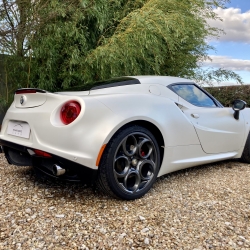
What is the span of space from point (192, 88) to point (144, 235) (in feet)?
5.95

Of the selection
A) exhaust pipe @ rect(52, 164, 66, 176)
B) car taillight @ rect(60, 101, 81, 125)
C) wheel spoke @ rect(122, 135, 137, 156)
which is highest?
car taillight @ rect(60, 101, 81, 125)

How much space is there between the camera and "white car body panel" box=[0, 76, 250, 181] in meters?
1.91

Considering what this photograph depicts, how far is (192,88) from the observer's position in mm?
2953

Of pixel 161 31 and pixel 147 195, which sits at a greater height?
pixel 161 31

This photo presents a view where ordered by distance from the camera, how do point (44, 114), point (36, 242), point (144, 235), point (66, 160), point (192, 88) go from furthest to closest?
point (192, 88)
point (44, 114)
point (66, 160)
point (144, 235)
point (36, 242)

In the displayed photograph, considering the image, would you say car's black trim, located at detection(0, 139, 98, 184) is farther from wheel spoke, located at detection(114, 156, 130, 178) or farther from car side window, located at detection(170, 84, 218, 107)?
car side window, located at detection(170, 84, 218, 107)

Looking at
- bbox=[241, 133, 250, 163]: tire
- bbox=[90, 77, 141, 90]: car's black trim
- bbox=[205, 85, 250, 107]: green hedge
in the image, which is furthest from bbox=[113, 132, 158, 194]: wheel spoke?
bbox=[205, 85, 250, 107]: green hedge

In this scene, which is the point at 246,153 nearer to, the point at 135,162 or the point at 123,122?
the point at 135,162

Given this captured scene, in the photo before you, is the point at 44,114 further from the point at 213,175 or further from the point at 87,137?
the point at 213,175

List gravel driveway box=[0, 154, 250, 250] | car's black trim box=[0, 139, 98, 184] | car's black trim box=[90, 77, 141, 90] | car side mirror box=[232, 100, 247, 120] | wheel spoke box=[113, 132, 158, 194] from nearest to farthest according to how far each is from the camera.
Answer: gravel driveway box=[0, 154, 250, 250]
car's black trim box=[0, 139, 98, 184]
wheel spoke box=[113, 132, 158, 194]
car's black trim box=[90, 77, 141, 90]
car side mirror box=[232, 100, 247, 120]

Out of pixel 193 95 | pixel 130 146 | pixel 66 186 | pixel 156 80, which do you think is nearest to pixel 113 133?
pixel 130 146

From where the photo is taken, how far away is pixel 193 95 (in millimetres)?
2891

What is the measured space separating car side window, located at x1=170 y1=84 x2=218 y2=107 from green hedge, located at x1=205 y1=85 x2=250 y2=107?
16.2 feet

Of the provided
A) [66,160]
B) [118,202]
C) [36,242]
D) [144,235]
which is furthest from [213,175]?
[36,242]
